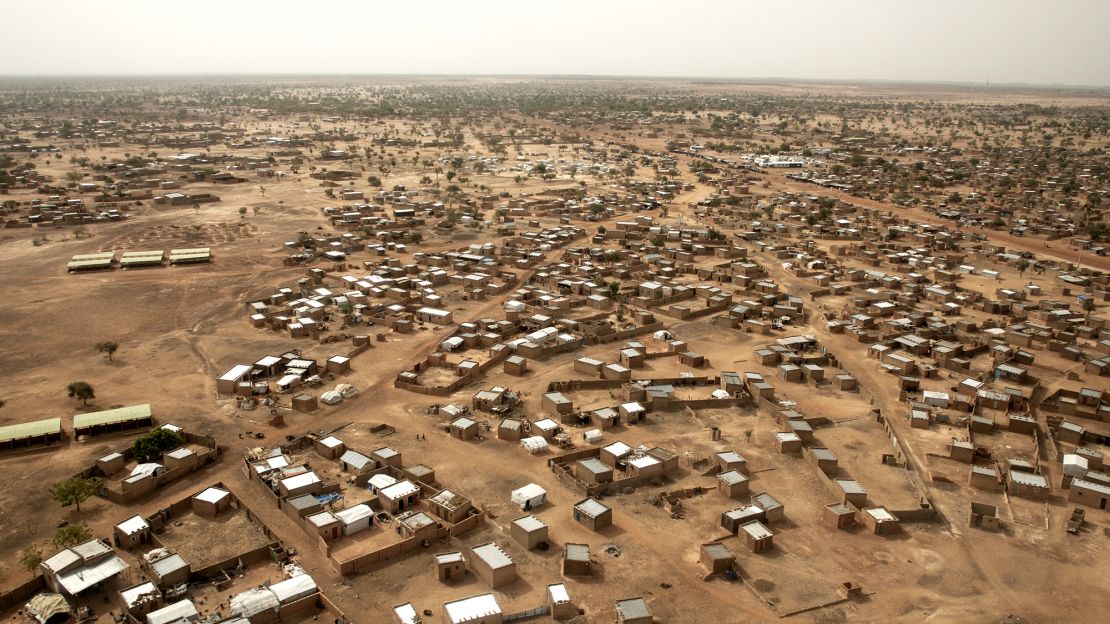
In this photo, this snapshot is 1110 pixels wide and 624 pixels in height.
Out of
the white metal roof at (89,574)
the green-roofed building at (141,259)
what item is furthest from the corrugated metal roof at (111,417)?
the green-roofed building at (141,259)

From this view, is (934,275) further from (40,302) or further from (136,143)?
(136,143)

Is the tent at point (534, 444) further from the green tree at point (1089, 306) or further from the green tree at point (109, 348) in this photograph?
the green tree at point (1089, 306)

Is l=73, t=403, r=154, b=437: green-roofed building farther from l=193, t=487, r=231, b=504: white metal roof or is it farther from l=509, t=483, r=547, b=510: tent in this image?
l=509, t=483, r=547, b=510: tent

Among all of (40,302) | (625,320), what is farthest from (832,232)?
(40,302)

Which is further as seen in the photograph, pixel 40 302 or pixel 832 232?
pixel 832 232

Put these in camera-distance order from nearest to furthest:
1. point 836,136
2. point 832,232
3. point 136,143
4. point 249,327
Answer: point 249,327 → point 832,232 → point 136,143 → point 836,136

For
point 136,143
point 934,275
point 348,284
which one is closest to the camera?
point 348,284

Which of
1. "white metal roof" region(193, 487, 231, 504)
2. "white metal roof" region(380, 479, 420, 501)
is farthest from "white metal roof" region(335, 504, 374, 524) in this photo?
"white metal roof" region(193, 487, 231, 504)

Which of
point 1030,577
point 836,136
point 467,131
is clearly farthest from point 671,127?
point 1030,577
